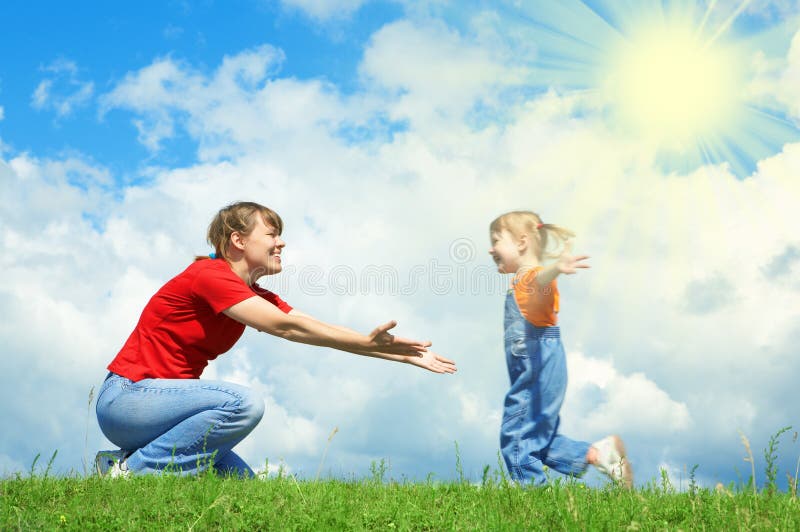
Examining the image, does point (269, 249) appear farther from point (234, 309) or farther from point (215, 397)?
point (215, 397)

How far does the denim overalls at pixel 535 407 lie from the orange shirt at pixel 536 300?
5cm

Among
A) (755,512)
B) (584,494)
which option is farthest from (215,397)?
(755,512)

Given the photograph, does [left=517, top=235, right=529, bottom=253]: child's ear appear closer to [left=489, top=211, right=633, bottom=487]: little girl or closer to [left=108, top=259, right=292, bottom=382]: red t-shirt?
[left=489, top=211, right=633, bottom=487]: little girl

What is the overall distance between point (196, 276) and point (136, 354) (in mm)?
934

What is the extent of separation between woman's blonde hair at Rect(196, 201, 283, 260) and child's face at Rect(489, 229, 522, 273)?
203 cm

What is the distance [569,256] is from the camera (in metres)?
6.06

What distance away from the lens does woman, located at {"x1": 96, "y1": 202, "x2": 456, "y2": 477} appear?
6066 mm

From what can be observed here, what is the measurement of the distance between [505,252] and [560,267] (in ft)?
2.57

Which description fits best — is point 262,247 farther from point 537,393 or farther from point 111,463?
point 537,393

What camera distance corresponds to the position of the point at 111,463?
6.37 metres

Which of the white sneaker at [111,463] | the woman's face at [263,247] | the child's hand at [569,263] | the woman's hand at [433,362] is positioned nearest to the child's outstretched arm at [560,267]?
the child's hand at [569,263]

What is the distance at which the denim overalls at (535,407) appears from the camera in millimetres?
6352

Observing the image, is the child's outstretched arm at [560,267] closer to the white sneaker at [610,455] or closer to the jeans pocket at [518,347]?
→ the jeans pocket at [518,347]

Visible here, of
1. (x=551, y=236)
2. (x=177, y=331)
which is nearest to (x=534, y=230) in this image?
(x=551, y=236)
